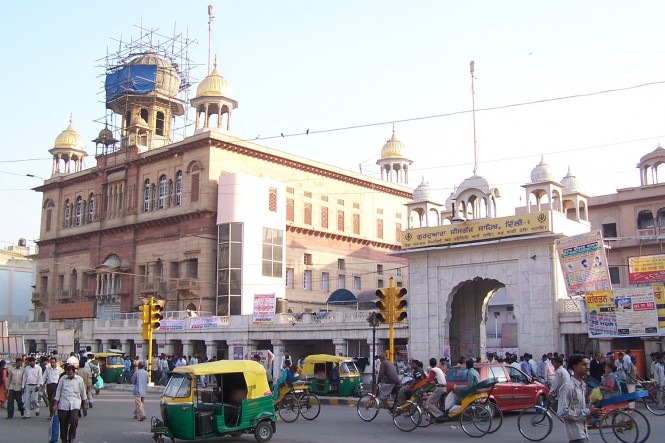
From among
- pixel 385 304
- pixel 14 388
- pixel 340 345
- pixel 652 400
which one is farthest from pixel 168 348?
pixel 652 400

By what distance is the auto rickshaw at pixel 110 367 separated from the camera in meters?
35.6

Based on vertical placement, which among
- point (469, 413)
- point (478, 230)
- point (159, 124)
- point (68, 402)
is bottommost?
point (469, 413)

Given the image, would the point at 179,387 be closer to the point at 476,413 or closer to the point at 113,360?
the point at 476,413

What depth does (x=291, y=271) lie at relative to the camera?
51750 millimetres

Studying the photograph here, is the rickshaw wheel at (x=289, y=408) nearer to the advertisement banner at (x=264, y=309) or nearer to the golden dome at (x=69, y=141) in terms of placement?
the advertisement banner at (x=264, y=309)

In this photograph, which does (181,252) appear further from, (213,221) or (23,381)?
(23,381)

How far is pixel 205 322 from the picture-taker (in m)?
41.0

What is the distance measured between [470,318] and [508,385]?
579 inches

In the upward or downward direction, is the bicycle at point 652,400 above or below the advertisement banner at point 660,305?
below

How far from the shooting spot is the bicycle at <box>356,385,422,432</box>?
1511cm

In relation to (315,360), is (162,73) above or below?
above

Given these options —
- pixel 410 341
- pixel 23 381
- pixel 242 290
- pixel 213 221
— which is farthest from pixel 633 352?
pixel 213 221

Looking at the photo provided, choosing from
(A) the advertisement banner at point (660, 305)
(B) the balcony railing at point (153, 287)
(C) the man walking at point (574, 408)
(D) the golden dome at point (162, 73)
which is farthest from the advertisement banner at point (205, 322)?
(C) the man walking at point (574, 408)

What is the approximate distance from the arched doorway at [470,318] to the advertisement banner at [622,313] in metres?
6.29
